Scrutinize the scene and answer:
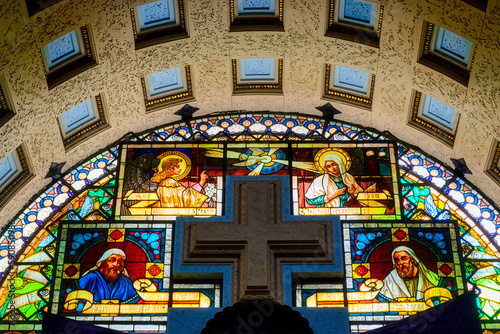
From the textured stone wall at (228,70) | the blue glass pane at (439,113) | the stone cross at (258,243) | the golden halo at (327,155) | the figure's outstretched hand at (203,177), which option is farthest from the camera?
the blue glass pane at (439,113)

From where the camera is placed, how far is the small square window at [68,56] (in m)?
8.62

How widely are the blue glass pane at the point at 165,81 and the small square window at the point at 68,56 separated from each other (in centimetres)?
91

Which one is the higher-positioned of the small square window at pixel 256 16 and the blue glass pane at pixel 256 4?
the blue glass pane at pixel 256 4

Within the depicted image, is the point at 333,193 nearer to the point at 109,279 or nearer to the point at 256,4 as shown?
the point at 256,4

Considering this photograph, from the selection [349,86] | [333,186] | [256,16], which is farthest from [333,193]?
[256,16]

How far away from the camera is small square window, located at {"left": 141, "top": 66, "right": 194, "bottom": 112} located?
9.65 m

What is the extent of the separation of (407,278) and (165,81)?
11.7ft

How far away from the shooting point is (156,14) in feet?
29.5

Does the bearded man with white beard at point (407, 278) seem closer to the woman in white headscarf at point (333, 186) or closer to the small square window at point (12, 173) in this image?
the woman in white headscarf at point (333, 186)

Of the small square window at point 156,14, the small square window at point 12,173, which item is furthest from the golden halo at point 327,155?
the small square window at point 12,173

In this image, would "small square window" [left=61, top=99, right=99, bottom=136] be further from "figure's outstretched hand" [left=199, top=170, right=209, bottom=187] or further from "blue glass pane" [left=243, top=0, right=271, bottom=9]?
"blue glass pane" [left=243, top=0, right=271, bottom=9]

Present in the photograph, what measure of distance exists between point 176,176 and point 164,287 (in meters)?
1.42

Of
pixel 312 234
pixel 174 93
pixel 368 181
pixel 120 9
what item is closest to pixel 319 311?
pixel 312 234

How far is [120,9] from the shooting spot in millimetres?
8570
